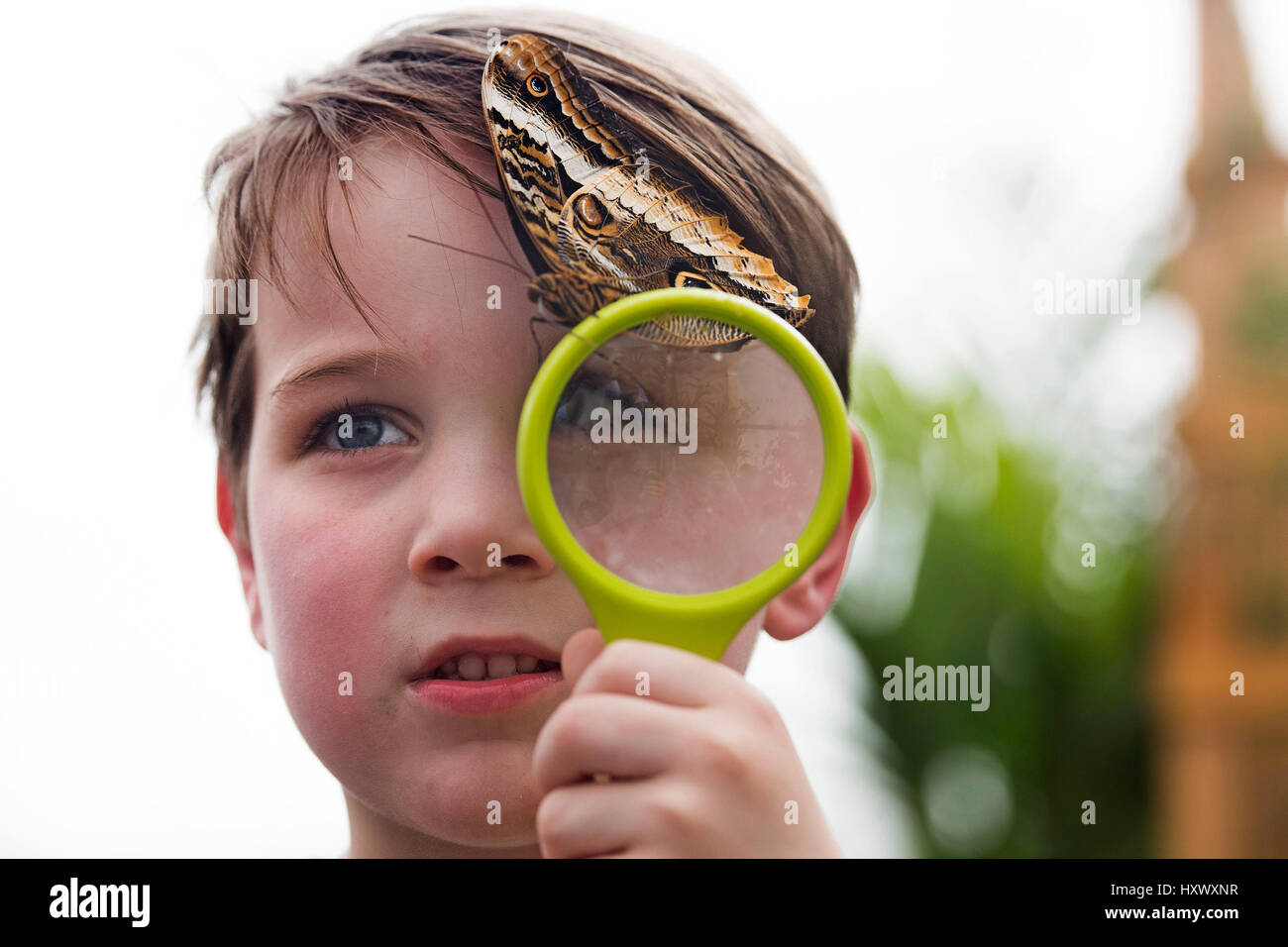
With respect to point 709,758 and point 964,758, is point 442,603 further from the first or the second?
point 964,758

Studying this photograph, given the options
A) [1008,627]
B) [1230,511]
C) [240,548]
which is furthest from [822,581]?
[1230,511]

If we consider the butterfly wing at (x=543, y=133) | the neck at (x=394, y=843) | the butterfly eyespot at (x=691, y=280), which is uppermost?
the butterfly wing at (x=543, y=133)

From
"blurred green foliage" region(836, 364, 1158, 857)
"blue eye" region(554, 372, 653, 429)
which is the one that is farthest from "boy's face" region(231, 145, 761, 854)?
"blurred green foliage" region(836, 364, 1158, 857)

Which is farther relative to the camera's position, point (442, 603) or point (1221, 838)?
point (1221, 838)

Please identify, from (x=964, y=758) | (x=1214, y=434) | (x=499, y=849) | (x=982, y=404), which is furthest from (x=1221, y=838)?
(x=499, y=849)

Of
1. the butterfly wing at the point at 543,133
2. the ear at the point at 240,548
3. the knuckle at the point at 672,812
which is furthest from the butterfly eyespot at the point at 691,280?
the ear at the point at 240,548

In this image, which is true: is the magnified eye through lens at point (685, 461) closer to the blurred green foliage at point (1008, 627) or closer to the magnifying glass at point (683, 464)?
the magnifying glass at point (683, 464)

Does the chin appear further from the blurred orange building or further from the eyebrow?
the blurred orange building
